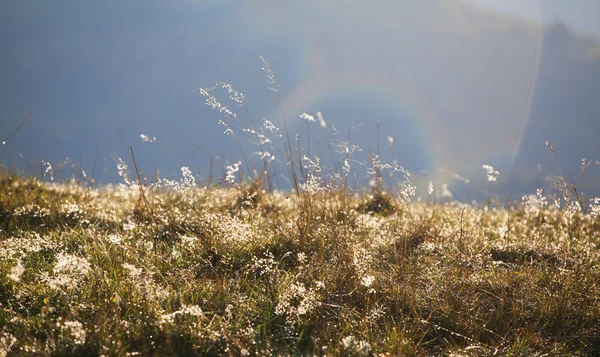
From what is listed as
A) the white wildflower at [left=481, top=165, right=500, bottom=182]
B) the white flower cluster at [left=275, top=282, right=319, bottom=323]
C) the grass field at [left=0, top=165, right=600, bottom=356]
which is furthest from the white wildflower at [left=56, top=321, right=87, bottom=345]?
the white wildflower at [left=481, top=165, right=500, bottom=182]

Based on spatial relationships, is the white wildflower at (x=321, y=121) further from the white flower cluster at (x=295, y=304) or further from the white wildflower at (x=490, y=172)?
the white flower cluster at (x=295, y=304)

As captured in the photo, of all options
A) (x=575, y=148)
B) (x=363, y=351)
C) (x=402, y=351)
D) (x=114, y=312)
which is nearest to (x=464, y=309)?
(x=402, y=351)

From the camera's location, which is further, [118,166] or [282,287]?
[118,166]

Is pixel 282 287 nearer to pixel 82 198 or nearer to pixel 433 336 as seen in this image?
pixel 433 336

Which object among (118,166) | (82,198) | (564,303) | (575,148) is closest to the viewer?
(564,303)

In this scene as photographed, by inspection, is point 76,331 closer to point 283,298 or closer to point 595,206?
point 283,298

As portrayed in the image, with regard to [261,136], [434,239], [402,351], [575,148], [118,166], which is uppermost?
[575,148]

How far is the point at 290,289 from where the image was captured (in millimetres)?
2533

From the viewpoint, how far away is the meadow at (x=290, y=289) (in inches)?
85.4

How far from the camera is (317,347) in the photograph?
2.16m

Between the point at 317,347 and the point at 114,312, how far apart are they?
1101mm

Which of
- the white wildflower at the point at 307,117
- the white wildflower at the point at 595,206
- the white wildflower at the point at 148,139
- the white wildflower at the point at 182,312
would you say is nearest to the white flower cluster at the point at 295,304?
the white wildflower at the point at 182,312

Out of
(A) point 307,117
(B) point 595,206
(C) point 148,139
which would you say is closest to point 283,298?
(A) point 307,117

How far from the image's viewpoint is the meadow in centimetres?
217
